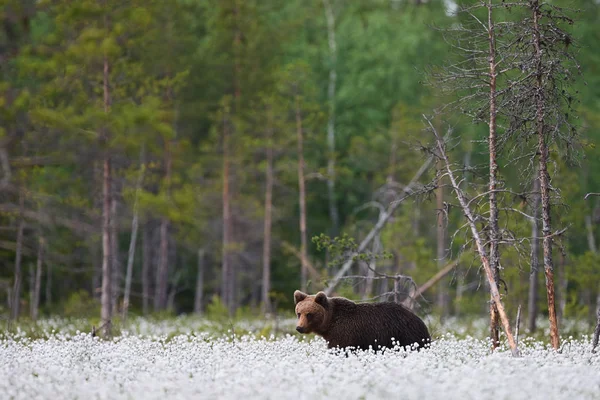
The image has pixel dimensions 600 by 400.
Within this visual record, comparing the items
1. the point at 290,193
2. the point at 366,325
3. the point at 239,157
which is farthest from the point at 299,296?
the point at 290,193

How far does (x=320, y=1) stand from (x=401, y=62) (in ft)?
26.6

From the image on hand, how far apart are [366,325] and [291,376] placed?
4490 mm

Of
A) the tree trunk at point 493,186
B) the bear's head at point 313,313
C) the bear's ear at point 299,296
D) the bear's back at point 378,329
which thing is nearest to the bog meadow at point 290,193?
the tree trunk at point 493,186

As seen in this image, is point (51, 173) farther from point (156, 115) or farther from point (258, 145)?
point (258, 145)

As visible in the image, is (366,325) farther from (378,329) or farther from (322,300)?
(322,300)

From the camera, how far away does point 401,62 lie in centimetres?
5241

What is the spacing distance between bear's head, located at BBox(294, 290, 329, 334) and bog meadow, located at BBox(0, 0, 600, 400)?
1.78 ft

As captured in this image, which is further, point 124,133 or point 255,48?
point 255,48

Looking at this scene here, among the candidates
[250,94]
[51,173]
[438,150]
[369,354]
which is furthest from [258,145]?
[369,354]

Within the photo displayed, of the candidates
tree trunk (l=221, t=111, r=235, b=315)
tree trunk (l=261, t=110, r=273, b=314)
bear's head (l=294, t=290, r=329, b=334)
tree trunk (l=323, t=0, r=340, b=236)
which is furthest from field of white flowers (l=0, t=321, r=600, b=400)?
tree trunk (l=323, t=0, r=340, b=236)

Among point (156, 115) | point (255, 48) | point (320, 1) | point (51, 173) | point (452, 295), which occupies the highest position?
point (320, 1)

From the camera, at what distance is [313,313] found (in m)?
14.3

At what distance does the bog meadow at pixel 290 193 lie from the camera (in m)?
12.5

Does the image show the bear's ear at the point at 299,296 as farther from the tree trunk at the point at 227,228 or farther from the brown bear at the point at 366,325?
the tree trunk at the point at 227,228
